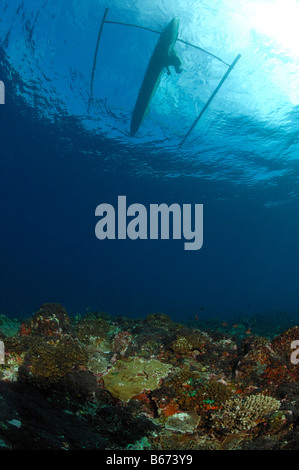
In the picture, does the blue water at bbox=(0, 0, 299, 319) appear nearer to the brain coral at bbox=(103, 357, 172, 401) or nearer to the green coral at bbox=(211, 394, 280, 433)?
the brain coral at bbox=(103, 357, 172, 401)

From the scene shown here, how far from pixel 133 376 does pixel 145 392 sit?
1.53 ft

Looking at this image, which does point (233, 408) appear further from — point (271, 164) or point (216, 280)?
point (216, 280)

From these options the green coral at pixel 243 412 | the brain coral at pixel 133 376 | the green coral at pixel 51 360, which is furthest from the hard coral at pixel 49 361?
the green coral at pixel 243 412

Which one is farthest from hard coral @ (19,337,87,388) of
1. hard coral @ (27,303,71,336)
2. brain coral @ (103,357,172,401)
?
brain coral @ (103,357,172,401)

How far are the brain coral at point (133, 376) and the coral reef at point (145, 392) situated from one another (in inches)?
0.8

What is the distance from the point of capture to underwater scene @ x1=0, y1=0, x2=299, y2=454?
464 cm

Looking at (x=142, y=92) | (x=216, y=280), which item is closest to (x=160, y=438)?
(x=142, y=92)

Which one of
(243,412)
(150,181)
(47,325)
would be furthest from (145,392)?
(150,181)

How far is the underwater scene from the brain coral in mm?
36

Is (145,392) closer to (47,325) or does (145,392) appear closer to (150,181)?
(47,325)

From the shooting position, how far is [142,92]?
17266 mm

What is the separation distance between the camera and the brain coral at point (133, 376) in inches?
213

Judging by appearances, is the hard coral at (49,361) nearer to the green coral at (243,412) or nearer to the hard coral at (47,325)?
the hard coral at (47,325)

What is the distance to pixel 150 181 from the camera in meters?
34.2
